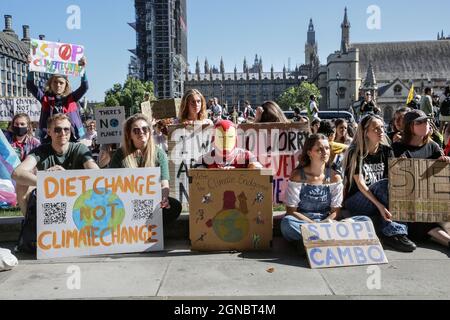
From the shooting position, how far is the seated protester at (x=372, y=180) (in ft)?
15.8

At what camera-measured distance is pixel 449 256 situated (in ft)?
14.9

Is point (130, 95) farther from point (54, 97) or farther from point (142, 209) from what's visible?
point (142, 209)

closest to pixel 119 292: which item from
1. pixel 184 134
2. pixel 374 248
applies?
pixel 374 248

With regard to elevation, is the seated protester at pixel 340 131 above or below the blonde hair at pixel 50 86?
below

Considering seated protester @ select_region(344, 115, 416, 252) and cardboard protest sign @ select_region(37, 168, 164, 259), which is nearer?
cardboard protest sign @ select_region(37, 168, 164, 259)

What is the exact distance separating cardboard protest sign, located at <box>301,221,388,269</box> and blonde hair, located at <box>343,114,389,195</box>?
83cm

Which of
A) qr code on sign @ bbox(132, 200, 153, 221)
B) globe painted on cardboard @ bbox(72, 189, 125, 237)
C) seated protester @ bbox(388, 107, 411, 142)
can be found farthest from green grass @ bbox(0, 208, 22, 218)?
seated protester @ bbox(388, 107, 411, 142)

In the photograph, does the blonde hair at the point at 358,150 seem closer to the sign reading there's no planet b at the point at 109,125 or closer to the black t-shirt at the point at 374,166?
the black t-shirt at the point at 374,166

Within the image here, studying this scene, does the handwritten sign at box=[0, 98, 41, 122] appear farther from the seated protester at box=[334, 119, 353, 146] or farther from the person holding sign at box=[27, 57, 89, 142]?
the seated protester at box=[334, 119, 353, 146]

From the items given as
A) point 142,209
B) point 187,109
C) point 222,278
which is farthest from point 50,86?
point 222,278

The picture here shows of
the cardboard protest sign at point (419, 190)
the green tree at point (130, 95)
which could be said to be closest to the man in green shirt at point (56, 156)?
the cardboard protest sign at point (419, 190)

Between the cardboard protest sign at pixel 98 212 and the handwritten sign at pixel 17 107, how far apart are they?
283 inches

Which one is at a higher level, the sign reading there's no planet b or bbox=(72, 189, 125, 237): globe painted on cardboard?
the sign reading there's no planet b

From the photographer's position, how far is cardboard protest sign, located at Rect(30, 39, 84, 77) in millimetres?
7750
